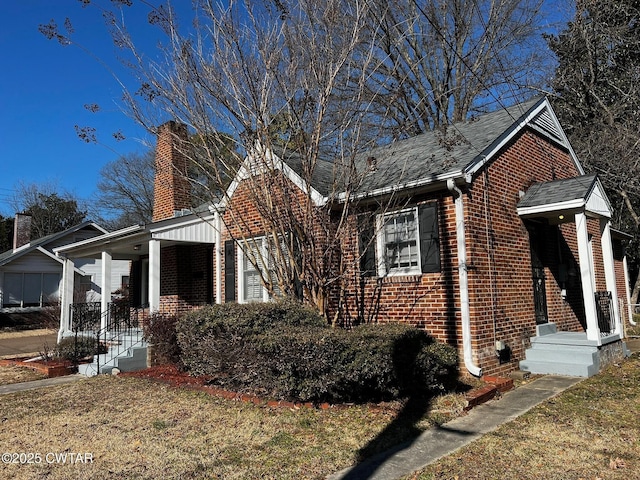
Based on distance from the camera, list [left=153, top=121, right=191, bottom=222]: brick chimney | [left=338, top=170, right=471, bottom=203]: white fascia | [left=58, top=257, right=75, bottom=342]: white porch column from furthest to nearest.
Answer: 1. [left=58, top=257, right=75, bottom=342]: white porch column
2. [left=153, top=121, right=191, bottom=222]: brick chimney
3. [left=338, top=170, right=471, bottom=203]: white fascia

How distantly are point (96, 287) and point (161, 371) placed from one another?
1997cm

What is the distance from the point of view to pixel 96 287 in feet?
89.2

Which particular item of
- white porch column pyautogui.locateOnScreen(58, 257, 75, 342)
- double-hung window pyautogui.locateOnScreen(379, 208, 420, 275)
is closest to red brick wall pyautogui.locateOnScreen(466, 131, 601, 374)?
double-hung window pyautogui.locateOnScreen(379, 208, 420, 275)

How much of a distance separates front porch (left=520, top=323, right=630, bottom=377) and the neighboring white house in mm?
21618

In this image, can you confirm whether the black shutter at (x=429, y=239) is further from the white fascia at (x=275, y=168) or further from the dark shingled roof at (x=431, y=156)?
the white fascia at (x=275, y=168)

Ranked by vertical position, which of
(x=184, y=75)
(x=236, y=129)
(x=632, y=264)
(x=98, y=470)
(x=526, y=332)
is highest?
(x=184, y=75)

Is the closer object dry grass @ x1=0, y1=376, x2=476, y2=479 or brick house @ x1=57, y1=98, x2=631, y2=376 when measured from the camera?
dry grass @ x1=0, y1=376, x2=476, y2=479

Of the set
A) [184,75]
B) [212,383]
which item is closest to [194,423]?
[212,383]

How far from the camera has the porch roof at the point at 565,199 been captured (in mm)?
8719

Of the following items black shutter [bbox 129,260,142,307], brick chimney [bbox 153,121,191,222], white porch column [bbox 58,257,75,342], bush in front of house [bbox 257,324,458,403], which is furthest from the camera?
black shutter [bbox 129,260,142,307]

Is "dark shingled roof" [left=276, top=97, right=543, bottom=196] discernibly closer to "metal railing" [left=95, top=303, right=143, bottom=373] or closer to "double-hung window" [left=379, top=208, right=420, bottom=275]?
"double-hung window" [left=379, top=208, right=420, bottom=275]

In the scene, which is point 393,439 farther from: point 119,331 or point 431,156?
point 119,331

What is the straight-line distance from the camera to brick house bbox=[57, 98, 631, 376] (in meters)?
8.19

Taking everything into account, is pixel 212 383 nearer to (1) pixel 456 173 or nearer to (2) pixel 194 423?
(2) pixel 194 423
